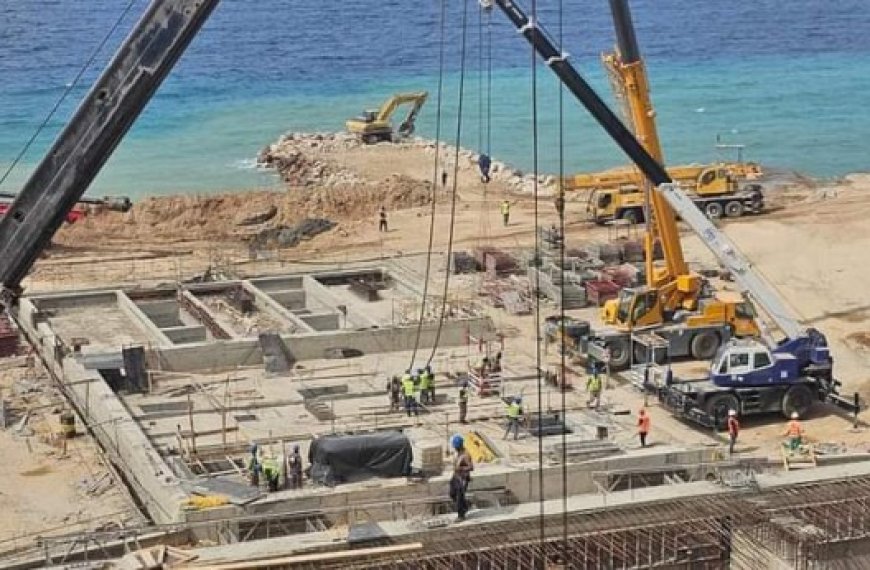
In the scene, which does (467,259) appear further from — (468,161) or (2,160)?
(2,160)

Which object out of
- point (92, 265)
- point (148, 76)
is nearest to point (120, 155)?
point (92, 265)

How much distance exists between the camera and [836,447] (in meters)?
24.9

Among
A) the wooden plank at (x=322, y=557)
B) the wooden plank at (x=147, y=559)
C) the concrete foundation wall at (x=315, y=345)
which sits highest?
the concrete foundation wall at (x=315, y=345)

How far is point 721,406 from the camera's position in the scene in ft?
86.9

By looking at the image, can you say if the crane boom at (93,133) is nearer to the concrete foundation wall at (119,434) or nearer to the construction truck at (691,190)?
the concrete foundation wall at (119,434)

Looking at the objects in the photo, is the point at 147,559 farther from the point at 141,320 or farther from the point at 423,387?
the point at 141,320

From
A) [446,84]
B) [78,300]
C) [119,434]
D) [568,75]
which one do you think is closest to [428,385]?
[119,434]

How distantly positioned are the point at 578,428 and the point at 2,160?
2041 inches

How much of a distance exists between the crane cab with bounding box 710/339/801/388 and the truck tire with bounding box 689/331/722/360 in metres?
3.77

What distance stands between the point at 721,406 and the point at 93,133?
49.6 ft

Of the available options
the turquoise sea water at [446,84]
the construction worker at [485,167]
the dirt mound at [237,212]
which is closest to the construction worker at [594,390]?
the dirt mound at [237,212]

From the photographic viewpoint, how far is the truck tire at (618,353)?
30.2 metres

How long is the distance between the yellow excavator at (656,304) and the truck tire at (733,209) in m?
14.8

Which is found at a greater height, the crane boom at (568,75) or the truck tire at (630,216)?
the crane boom at (568,75)
